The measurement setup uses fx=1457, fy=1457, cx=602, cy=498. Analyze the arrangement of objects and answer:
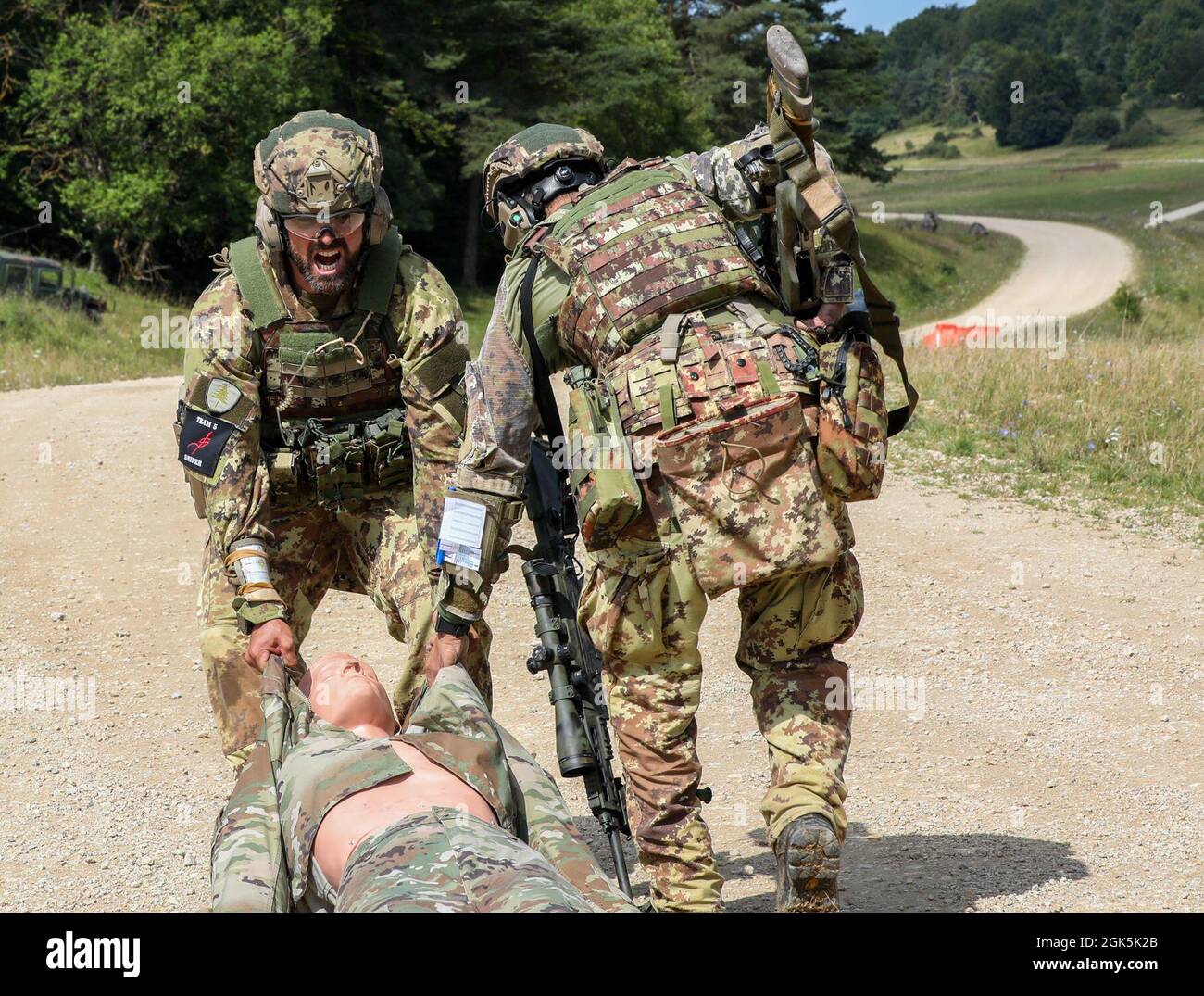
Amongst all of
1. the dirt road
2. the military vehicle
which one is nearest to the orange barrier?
the dirt road

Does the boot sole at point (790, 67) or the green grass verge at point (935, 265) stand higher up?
the boot sole at point (790, 67)

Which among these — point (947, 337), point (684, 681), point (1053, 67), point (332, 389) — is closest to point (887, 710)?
point (684, 681)

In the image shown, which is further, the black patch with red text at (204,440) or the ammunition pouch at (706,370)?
the black patch with red text at (204,440)

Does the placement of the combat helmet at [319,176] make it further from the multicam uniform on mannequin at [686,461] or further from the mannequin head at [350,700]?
the mannequin head at [350,700]

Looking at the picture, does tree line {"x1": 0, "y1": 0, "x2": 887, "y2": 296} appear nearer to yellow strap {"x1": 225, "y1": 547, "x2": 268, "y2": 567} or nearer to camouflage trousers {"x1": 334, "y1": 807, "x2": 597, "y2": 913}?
yellow strap {"x1": 225, "y1": 547, "x2": 268, "y2": 567}

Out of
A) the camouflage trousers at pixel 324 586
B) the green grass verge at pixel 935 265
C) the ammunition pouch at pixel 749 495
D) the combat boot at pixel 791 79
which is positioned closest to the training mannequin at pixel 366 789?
the camouflage trousers at pixel 324 586

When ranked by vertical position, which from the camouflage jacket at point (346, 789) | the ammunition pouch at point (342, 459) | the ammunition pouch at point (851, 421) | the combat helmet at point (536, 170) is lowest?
the camouflage jacket at point (346, 789)

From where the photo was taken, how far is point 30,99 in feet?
91.5

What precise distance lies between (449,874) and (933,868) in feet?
8.56

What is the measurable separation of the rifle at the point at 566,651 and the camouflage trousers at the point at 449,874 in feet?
3.65

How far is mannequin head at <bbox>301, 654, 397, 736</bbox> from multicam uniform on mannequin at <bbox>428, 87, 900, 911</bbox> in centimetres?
65

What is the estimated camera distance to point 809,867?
12.7 feet

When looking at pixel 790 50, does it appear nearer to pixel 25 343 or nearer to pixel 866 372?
pixel 866 372

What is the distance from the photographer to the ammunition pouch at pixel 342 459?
5098 mm
